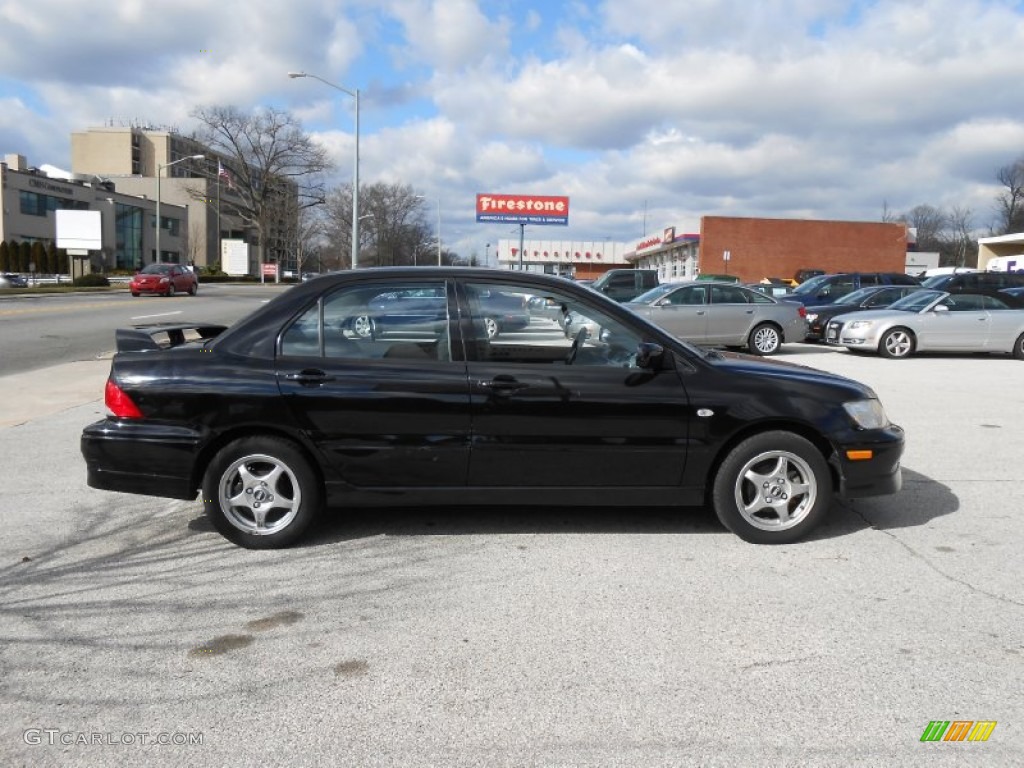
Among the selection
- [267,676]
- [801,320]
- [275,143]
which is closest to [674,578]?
[267,676]

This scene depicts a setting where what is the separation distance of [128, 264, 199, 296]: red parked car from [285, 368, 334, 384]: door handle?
33.4 meters

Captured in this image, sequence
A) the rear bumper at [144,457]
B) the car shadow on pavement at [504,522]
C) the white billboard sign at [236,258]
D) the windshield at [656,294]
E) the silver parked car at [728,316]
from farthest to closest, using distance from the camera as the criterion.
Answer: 1. the white billboard sign at [236,258]
2. the windshield at [656,294]
3. the silver parked car at [728,316]
4. the car shadow on pavement at [504,522]
5. the rear bumper at [144,457]

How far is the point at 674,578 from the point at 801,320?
41.6 ft

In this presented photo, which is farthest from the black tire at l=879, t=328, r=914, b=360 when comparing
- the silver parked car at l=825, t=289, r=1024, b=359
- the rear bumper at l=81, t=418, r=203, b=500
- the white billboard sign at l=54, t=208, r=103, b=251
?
the white billboard sign at l=54, t=208, r=103, b=251

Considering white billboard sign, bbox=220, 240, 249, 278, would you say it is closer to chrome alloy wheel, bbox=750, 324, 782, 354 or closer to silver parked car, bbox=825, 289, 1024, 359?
chrome alloy wheel, bbox=750, 324, 782, 354

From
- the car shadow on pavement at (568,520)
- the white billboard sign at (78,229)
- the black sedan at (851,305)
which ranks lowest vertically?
the car shadow on pavement at (568,520)

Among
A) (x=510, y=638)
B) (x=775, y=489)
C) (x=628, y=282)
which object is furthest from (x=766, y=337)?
(x=510, y=638)

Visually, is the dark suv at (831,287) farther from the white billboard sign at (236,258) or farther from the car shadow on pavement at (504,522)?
the white billboard sign at (236,258)

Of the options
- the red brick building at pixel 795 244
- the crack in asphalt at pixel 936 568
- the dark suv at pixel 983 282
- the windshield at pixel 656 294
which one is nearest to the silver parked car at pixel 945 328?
the dark suv at pixel 983 282

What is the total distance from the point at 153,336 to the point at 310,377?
4.42 feet

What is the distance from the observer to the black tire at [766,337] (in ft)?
50.3

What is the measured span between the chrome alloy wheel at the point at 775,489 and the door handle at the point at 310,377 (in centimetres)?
244

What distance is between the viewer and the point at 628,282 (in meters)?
24.6

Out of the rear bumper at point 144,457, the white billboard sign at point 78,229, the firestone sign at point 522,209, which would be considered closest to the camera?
the rear bumper at point 144,457
